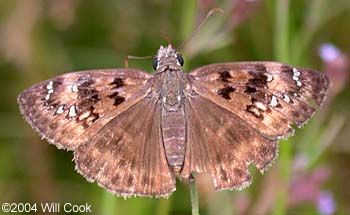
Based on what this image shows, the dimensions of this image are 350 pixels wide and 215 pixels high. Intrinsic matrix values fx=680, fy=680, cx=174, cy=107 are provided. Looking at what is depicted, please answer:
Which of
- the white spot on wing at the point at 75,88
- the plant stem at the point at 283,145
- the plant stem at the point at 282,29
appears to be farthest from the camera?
the plant stem at the point at 282,29

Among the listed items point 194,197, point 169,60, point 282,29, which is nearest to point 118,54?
point 282,29

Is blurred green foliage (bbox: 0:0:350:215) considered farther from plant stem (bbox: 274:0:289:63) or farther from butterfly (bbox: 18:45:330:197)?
butterfly (bbox: 18:45:330:197)

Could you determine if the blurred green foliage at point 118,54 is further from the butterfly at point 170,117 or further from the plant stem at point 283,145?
the butterfly at point 170,117

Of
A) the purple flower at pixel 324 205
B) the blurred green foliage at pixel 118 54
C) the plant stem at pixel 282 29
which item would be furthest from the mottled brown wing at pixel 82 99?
the purple flower at pixel 324 205

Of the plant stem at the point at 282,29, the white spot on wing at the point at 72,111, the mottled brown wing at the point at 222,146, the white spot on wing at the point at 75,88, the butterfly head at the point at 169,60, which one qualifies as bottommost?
the mottled brown wing at the point at 222,146

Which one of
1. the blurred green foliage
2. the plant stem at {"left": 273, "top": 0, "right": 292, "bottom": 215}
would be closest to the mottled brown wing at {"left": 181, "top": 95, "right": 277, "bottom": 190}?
the plant stem at {"left": 273, "top": 0, "right": 292, "bottom": 215}

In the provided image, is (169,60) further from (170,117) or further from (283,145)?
(283,145)

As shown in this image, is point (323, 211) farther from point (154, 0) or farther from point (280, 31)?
point (154, 0)
